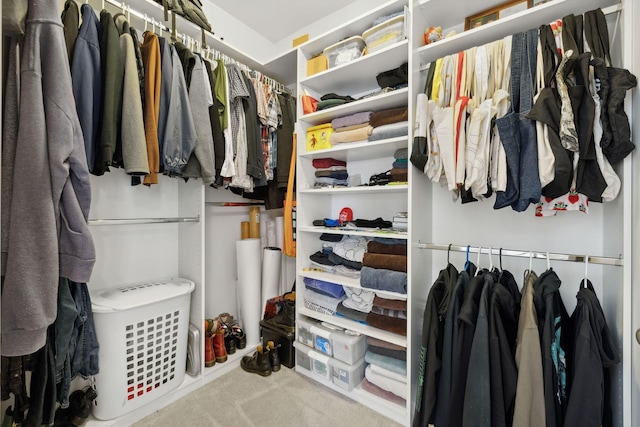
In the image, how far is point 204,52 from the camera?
1.76 metres

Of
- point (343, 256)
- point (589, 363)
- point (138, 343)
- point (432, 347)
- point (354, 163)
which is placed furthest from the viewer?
point (354, 163)

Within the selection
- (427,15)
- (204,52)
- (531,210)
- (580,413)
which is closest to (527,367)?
(580,413)

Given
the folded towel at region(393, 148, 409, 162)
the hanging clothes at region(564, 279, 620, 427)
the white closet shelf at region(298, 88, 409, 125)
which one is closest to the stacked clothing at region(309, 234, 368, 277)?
the folded towel at region(393, 148, 409, 162)

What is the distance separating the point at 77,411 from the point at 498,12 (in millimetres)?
2891

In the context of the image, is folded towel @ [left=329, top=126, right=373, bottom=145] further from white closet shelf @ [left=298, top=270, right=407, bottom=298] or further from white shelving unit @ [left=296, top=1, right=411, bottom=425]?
white closet shelf @ [left=298, top=270, right=407, bottom=298]

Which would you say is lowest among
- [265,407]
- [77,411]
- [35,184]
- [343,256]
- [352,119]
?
[265,407]

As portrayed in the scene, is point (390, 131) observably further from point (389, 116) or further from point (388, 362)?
point (388, 362)

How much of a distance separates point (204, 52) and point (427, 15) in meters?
1.33

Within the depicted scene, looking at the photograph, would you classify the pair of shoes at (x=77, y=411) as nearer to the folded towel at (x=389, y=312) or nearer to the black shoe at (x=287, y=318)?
the black shoe at (x=287, y=318)

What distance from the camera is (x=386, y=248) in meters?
1.65

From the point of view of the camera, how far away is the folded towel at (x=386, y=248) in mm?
1604

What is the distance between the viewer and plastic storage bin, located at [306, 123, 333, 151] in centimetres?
187

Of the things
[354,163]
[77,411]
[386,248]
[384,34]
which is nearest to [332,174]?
[354,163]

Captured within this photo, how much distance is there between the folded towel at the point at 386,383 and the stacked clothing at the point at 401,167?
43.5 inches
